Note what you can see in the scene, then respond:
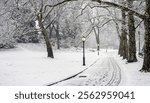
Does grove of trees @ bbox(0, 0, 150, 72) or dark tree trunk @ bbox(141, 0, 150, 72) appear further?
grove of trees @ bbox(0, 0, 150, 72)

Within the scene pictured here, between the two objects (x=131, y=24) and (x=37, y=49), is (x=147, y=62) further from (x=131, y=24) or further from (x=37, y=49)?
(x=37, y=49)

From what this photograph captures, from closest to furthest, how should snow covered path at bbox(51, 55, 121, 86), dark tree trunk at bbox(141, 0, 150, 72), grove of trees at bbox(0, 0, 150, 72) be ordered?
snow covered path at bbox(51, 55, 121, 86) < dark tree trunk at bbox(141, 0, 150, 72) < grove of trees at bbox(0, 0, 150, 72)

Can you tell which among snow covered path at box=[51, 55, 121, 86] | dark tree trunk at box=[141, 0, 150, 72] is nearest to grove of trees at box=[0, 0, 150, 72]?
dark tree trunk at box=[141, 0, 150, 72]

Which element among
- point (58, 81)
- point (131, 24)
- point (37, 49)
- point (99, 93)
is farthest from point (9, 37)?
point (99, 93)

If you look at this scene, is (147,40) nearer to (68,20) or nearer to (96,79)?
(96,79)

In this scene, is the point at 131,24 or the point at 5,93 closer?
the point at 5,93

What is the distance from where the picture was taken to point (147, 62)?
792 inches

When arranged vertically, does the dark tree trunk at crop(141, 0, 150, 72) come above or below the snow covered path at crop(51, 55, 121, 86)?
above

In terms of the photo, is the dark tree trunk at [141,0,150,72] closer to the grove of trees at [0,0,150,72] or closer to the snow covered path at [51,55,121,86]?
the grove of trees at [0,0,150,72]

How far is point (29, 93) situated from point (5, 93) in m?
1.03

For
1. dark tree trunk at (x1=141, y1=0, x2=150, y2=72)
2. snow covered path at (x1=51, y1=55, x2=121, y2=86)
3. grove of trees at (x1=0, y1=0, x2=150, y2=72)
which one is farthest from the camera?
grove of trees at (x1=0, y1=0, x2=150, y2=72)

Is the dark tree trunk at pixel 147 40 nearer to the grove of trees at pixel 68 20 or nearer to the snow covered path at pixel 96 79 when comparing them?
the grove of trees at pixel 68 20

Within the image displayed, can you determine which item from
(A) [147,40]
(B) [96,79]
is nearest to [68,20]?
(A) [147,40]

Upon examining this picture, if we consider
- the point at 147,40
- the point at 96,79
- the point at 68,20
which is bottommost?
the point at 96,79
